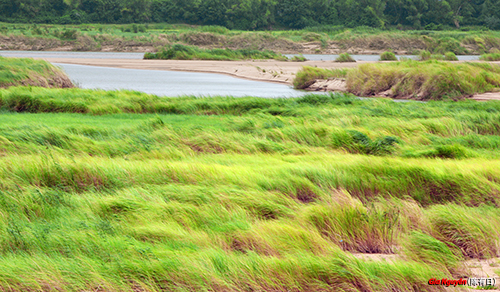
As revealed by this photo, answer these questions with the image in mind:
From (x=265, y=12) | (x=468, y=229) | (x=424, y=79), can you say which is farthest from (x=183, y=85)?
(x=265, y=12)

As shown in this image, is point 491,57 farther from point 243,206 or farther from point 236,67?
point 243,206

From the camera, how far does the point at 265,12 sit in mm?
93875

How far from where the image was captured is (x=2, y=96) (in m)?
15.0

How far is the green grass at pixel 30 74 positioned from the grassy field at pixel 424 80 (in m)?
14.1

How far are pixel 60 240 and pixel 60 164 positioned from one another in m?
2.68

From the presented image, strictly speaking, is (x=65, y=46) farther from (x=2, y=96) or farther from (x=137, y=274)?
(x=137, y=274)

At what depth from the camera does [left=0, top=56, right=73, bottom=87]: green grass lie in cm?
Answer: 1991

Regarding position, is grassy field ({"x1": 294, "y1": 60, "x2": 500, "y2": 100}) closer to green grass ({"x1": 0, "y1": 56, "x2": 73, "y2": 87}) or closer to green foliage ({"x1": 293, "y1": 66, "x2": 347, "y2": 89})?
green foliage ({"x1": 293, "y1": 66, "x2": 347, "y2": 89})

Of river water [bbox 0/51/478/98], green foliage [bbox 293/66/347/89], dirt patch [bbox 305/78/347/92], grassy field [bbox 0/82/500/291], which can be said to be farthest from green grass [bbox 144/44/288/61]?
grassy field [bbox 0/82/500/291]

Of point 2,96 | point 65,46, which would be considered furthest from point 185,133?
point 65,46

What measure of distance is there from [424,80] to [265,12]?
247ft

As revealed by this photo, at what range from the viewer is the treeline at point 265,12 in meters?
91.2

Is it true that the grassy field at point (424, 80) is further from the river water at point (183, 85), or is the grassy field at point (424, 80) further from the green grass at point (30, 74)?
the green grass at point (30, 74)

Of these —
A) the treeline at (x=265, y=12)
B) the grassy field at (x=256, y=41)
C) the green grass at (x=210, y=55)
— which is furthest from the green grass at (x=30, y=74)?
the treeline at (x=265, y=12)
